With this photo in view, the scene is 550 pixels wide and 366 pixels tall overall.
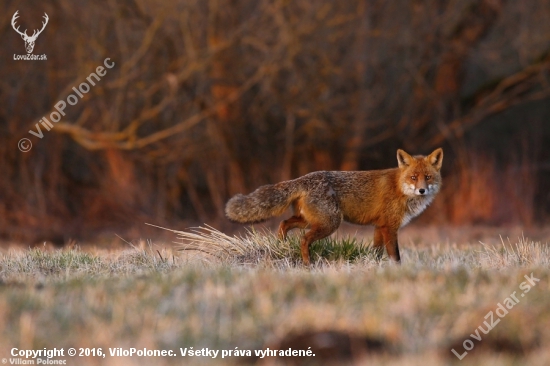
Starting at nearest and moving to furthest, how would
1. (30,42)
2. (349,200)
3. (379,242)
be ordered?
(349,200) → (379,242) → (30,42)

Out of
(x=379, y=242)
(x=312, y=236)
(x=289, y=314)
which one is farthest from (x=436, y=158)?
(x=289, y=314)

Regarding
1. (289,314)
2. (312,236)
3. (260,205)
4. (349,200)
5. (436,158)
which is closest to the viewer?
(289,314)

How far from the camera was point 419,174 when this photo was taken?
740 cm

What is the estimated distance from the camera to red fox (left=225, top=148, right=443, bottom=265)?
692 cm

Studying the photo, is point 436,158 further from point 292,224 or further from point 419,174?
point 292,224

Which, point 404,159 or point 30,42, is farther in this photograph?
point 30,42

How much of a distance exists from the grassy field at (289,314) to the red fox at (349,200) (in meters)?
1.03

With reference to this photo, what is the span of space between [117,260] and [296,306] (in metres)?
3.13

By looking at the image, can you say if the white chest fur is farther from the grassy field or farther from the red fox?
the grassy field

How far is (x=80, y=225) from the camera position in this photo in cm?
1529

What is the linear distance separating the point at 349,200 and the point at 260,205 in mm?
911

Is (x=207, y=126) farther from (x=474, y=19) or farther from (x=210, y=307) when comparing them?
(x=210, y=307)

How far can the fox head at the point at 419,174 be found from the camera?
732 cm

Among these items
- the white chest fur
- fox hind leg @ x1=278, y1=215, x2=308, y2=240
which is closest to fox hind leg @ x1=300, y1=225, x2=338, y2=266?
fox hind leg @ x1=278, y1=215, x2=308, y2=240
